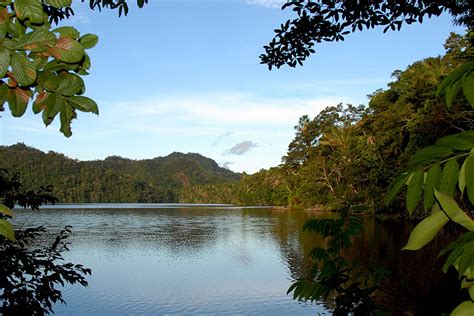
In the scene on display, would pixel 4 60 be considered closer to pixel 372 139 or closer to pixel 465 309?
pixel 465 309

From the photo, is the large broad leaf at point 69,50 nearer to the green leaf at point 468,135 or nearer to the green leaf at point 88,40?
the green leaf at point 88,40

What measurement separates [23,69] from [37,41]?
0.09 metres

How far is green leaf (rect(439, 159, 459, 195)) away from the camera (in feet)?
A: 3.50

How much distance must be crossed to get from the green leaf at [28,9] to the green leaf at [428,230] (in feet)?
3.53

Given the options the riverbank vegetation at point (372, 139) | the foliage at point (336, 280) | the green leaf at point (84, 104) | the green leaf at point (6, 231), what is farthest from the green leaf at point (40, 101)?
the riverbank vegetation at point (372, 139)

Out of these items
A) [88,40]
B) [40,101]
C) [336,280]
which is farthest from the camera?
[336,280]

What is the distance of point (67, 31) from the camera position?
1.14 meters

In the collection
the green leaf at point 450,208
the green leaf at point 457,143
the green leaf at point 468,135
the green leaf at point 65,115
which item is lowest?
the green leaf at point 450,208

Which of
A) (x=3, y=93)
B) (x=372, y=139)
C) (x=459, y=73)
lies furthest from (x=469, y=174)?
(x=372, y=139)

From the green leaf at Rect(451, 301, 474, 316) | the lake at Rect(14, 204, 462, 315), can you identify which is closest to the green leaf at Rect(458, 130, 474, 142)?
the green leaf at Rect(451, 301, 474, 316)

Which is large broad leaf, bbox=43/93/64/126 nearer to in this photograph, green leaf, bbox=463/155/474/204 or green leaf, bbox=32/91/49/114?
green leaf, bbox=32/91/49/114

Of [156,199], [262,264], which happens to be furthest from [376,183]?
[156,199]

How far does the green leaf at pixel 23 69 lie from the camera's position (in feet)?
3.71

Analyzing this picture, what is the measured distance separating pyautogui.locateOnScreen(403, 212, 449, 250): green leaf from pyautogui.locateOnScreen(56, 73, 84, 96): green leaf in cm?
97
